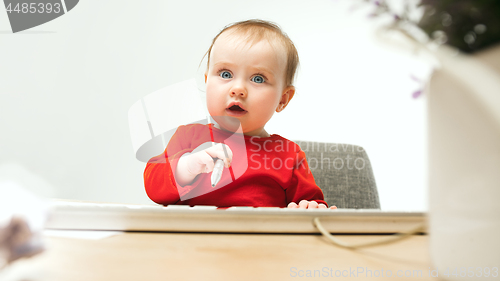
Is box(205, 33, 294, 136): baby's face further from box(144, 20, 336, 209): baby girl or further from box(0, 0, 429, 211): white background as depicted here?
box(0, 0, 429, 211): white background

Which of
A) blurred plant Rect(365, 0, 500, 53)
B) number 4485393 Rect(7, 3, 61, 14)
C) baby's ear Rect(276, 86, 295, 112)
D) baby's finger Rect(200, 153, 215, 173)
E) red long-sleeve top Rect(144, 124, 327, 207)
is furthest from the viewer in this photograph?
number 4485393 Rect(7, 3, 61, 14)

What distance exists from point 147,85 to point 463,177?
2.00 m

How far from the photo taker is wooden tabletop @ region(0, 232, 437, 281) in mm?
243

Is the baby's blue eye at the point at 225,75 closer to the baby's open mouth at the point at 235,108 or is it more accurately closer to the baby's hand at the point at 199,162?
the baby's open mouth at the point at 235,108

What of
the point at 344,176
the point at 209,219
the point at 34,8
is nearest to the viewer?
the point at 209,219

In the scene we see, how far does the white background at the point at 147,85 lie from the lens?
6.27 ft

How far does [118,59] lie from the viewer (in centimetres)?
201

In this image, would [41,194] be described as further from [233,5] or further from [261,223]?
[233,5]

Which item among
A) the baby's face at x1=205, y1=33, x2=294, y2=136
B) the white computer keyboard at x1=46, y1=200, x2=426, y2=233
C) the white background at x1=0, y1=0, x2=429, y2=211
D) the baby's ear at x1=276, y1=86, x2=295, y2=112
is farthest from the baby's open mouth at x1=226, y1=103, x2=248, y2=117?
the white background at x1=0, y1=0, x2=429, y2=211

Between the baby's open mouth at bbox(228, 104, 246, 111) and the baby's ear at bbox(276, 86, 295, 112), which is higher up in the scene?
the baby's ear at bbox(276, 86, 295, 112)

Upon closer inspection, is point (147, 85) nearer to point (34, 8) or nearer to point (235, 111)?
point (34, 8)
